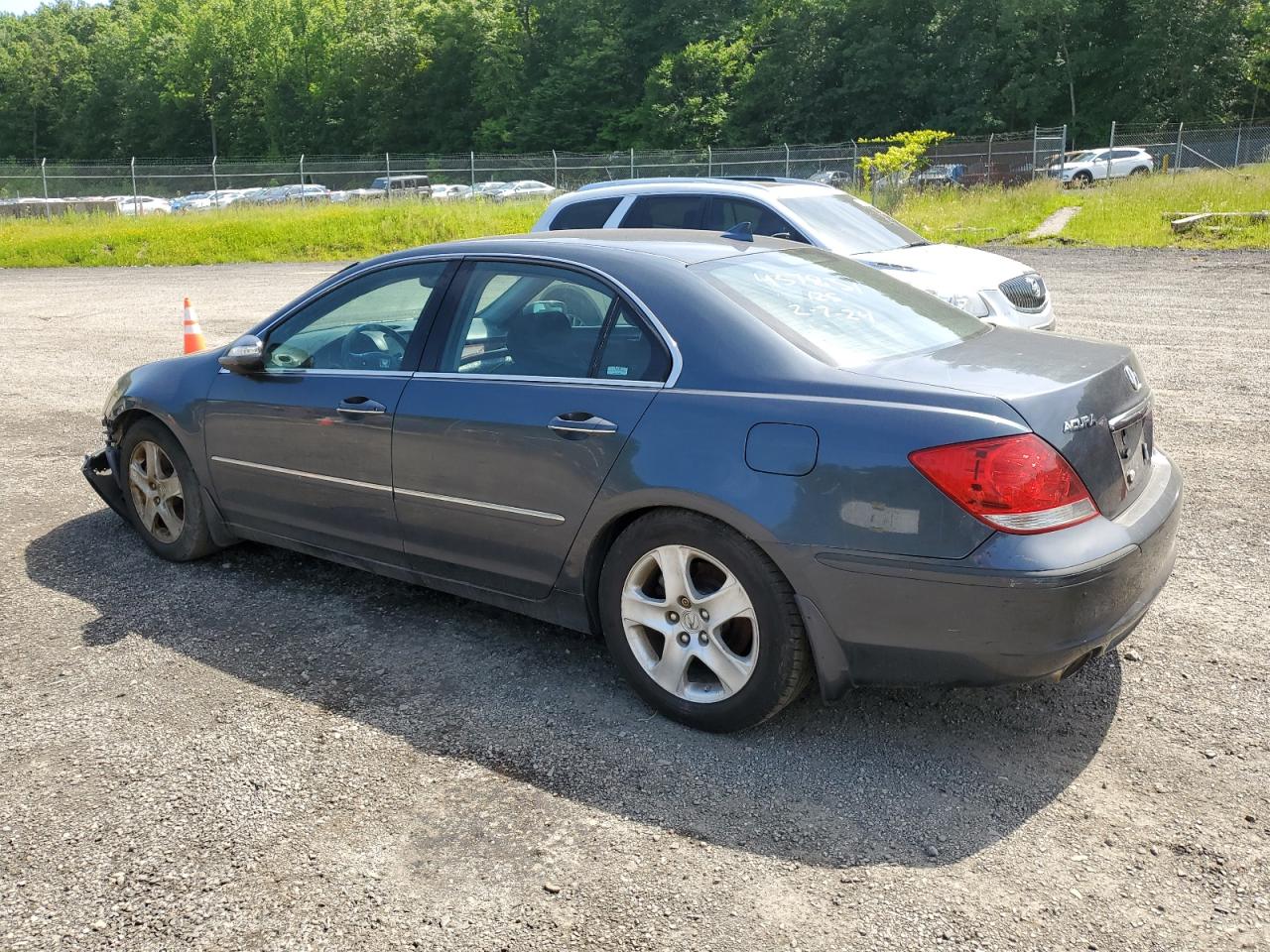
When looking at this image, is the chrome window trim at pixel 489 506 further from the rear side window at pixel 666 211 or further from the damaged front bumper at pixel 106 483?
the rear side window at pixel 666 211

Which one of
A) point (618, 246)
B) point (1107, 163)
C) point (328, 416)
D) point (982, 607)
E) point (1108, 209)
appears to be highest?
point (1107, 163)

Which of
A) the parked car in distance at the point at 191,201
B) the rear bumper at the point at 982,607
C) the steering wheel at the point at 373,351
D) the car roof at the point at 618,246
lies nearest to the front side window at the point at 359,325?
the steering wheel at the point at 373,351

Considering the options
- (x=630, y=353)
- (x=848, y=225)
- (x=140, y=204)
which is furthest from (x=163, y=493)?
(x=140, y=204)

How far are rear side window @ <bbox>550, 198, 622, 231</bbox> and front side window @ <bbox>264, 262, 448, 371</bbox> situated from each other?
5544mm

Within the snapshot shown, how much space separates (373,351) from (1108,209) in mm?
22445

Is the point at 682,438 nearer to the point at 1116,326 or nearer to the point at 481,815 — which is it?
the point at 481,815

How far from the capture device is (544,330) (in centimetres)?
416

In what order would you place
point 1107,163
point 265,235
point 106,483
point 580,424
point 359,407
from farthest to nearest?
1. point 1107,163
2. point 265,235
3. point 106,483
4. point 359,407
5. point 580,424

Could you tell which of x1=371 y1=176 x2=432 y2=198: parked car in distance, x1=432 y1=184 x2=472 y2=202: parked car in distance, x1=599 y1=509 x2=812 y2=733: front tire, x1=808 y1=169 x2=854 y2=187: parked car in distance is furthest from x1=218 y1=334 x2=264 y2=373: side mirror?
x1=808 y1=169 x2=854 y2=187: parked car in distance

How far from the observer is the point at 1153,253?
62.1 ft

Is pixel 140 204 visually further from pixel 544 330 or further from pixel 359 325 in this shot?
pixel 544 330

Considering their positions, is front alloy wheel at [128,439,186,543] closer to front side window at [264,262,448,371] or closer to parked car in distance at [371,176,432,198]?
front side window at [264,262,448,371]

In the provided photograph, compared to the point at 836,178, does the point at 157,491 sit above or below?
below

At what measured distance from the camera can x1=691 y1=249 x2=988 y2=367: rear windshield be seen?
3.76 meters
